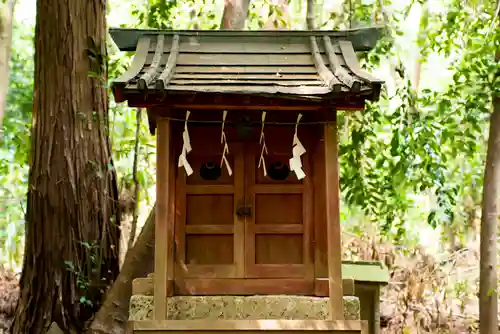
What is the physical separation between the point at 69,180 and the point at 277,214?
8.27 ft

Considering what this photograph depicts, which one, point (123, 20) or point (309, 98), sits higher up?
point (123, 20)

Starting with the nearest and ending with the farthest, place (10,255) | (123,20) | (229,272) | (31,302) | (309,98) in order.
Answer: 1. (309,98)
2. (229,272)
3. (31,302)
4. (10,255)
5. (123,20)

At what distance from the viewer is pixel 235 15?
21.5ft

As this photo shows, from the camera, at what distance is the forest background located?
6441 millimetres

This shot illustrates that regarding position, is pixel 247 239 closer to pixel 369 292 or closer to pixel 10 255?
pixel 369 292

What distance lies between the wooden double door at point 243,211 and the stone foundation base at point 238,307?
18 cm

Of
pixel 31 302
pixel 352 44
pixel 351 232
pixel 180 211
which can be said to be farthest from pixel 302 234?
pixel 351 232

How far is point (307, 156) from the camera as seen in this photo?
4.46 meters

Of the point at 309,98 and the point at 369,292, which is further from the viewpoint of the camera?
the point at 369,292

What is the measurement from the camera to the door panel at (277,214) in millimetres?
4289

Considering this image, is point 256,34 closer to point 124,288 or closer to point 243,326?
point 243,326

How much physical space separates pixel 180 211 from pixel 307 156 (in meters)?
1.10

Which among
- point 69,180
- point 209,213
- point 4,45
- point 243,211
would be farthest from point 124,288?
point 4,45

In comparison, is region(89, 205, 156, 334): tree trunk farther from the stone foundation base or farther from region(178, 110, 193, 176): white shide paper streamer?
region(178, 110, 193, 176): white shide paper streamer
